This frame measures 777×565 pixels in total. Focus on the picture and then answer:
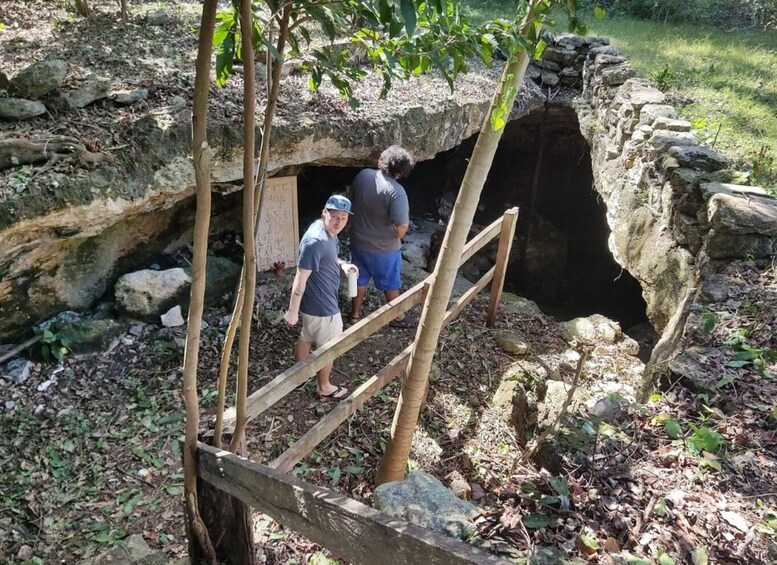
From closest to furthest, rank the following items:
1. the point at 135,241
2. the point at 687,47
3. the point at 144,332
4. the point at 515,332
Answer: the point at 144,332 < the point at 135,241 < the point at 515,332 < the point at 687,47

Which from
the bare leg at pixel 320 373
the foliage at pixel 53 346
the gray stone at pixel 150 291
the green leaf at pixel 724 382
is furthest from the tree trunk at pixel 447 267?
the foliage at pixel 53 346

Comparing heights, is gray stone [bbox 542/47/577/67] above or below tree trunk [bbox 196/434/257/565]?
above

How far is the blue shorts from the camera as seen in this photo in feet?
16.4

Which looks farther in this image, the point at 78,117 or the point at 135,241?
the point at 135,241

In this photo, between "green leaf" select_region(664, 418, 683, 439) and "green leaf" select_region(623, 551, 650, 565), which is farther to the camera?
"green leaf" select_region(664, 418, 683, 439)

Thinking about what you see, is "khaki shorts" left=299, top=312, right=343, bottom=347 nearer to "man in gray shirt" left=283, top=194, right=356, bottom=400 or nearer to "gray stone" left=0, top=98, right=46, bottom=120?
"man in gray shirt" left=283, top=194, right=356, bottom=400

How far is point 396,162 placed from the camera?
458cm

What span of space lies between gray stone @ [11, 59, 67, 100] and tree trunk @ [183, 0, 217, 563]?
3.15m

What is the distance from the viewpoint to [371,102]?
5957mm

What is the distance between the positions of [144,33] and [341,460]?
5403 millimetres

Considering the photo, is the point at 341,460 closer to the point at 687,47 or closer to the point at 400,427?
the point at 400,427

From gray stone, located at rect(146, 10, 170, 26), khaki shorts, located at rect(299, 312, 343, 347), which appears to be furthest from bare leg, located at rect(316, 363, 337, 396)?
gray stone, located at rect(146, 10, 170, 26)

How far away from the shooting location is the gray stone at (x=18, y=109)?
3953mm

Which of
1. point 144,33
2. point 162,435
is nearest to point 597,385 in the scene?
point 162,435
